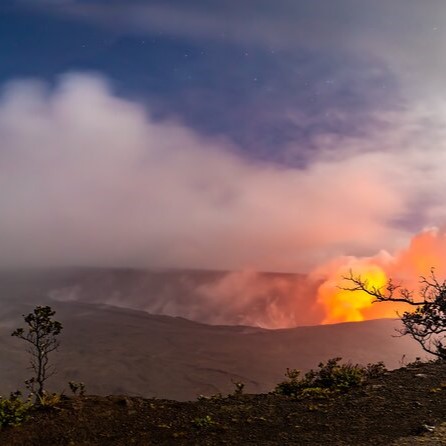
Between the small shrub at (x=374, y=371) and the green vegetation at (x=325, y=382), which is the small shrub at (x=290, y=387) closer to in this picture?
the green vegetation at (x=325, y=382)

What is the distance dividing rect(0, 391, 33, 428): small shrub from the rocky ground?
0.22 metres

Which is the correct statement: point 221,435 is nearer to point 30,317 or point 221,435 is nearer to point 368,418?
point 368,418

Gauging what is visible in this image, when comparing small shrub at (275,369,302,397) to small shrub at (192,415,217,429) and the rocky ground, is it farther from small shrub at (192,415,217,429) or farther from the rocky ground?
small shrub at (192,415,217,429)

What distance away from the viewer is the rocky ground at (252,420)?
10281mm

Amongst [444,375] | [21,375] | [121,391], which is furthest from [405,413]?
[21,375]

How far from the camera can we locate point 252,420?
11391 mm

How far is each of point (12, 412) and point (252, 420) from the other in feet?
18.5

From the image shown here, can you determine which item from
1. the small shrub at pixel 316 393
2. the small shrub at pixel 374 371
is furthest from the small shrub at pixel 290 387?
the small shrub at pixel 374 371

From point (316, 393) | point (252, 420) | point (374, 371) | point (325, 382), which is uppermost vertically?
point (374, 371)

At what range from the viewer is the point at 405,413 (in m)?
11.3

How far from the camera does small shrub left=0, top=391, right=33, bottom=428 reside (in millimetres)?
11127

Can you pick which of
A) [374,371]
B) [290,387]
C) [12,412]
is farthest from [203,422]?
[374,371]

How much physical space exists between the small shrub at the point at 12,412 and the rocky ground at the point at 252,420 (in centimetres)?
22

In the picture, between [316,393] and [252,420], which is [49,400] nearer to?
[252,420]
